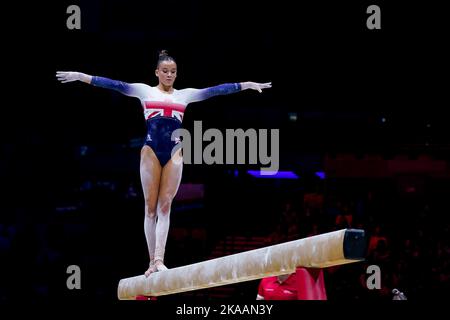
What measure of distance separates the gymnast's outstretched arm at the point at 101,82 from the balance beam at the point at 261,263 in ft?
5.81

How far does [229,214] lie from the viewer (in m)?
14.4

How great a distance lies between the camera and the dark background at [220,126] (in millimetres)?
10984

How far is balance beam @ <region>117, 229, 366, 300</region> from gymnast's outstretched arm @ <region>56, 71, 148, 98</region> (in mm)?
1770

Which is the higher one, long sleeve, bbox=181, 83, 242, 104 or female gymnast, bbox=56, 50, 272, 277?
long sleeve, bbox=181, 83, 242, 104

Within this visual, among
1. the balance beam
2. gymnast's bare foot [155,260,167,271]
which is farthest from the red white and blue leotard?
the balance beam

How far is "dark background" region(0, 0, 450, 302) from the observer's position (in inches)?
432

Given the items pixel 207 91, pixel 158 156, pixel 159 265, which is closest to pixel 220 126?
pixel 207 91

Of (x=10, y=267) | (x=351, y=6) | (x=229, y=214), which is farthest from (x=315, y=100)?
(x=10, y=267)

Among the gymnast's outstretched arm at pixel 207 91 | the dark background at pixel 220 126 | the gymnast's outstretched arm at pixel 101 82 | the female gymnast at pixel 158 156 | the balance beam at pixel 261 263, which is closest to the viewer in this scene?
the balance beam at pixel 261 263

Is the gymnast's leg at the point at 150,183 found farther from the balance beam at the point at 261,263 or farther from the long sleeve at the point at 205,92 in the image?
the long sleeve at the point at 205,92

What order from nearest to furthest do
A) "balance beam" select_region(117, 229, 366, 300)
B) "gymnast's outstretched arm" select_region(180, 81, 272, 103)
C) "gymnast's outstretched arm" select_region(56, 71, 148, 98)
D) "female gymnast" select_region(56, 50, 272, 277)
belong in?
"balance beam" select_region(117, 229, 366, 300) → "gymnast's outstretched arm" select_region(56, 71, 148, 98) → "female gymnast" select_region(56, 50, 272, 277) → "gymnast's outstretched arm" select_region(180, 81, 272, 103)

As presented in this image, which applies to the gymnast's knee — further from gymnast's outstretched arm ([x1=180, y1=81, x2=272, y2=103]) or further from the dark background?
the dark background

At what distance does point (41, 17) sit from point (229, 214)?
19.7 ft

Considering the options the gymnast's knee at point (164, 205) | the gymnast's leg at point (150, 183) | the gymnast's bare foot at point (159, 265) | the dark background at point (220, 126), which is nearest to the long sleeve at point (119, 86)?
the gymnast's leg at point (150, 183)
